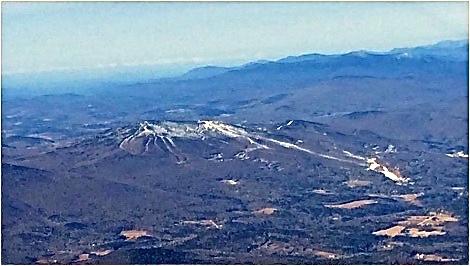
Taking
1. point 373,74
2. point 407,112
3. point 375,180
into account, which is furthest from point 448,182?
point 373,74

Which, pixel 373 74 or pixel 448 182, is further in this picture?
pixel 373 74

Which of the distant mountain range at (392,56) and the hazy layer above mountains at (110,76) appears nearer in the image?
the hazy layer above mountains at (110,76)

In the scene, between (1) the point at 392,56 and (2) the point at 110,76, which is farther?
(1) the point at 392,56

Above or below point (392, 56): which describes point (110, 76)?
above

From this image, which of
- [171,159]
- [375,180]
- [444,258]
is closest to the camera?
[444,258]

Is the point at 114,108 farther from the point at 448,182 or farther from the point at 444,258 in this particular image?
the point at 444,258

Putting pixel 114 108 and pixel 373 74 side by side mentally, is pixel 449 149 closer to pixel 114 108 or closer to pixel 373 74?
pixel 114 108

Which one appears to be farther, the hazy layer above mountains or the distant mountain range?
the distant mountain range

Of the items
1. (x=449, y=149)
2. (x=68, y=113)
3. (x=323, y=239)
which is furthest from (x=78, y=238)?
(x=68, y=113)

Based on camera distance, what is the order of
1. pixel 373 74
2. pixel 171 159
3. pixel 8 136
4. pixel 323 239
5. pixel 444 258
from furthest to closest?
pixel 373 74 → pixel 8 136 → pixel 171 159 → pixel 323 239 → pixel 444 258
